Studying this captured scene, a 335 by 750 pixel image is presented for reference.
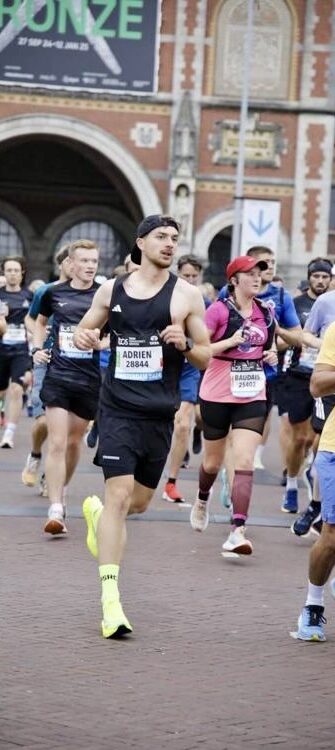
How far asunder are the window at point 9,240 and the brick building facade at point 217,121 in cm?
389

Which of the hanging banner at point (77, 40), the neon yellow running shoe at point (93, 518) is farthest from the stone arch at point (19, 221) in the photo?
the neon yellow running shoe at point (93, 518)

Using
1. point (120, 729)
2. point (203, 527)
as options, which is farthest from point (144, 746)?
point (203, 527)

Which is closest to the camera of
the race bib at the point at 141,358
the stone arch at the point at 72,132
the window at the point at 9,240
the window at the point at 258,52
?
the race bib at the point at 141,358

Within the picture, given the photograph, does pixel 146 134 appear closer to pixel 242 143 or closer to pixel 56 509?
pixel 242 143

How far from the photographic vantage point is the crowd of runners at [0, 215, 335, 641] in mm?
8070

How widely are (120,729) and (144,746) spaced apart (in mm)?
243

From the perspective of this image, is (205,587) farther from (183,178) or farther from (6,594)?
(183,178)

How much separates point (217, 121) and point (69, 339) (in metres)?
29.5

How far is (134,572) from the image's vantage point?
9992 mm

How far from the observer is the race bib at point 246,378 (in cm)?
1077

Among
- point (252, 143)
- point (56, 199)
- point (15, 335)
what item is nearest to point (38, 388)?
point (15, 335)

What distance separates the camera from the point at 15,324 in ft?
61.6

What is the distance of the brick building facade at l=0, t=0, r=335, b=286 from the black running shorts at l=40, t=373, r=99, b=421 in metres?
28.8

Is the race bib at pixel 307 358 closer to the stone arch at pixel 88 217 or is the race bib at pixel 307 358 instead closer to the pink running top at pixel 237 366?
the pink running top at pixel 237 366
